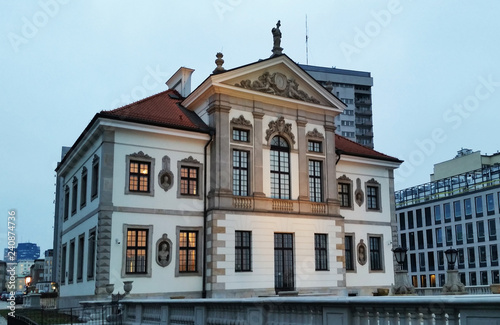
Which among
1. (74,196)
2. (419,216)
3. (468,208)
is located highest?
(468,208)

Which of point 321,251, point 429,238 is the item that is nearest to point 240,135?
point 321,251

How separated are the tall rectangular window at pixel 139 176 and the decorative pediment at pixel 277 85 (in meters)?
7.00

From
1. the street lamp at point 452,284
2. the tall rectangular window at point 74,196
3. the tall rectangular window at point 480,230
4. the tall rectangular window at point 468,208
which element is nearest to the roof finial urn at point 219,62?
the tall rectangular window at point 74,196

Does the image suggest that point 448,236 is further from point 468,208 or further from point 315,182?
point 315,182

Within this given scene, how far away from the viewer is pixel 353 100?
11094 cm

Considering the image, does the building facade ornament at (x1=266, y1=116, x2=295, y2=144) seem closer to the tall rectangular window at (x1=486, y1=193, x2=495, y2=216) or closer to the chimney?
the chimney

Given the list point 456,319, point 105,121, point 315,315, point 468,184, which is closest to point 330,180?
point 105,121

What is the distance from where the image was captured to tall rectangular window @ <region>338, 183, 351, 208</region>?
114 feet

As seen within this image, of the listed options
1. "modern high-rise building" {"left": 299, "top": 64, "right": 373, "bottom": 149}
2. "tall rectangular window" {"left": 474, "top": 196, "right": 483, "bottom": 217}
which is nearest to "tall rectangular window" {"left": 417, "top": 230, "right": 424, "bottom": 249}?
"tall rectangular window" {"left": 474, "top": 196, "right": 483, "bottom": 217}

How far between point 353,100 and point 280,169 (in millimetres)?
83389

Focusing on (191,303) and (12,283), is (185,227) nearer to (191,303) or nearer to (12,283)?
(12,283)

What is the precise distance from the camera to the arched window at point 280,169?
30.7 meters

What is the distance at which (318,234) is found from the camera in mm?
31406

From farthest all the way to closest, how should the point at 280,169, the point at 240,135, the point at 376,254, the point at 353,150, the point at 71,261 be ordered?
the point at 353,150, the point at 376,254, the point at 71,261, the point at 280,169, the point at 240,135
